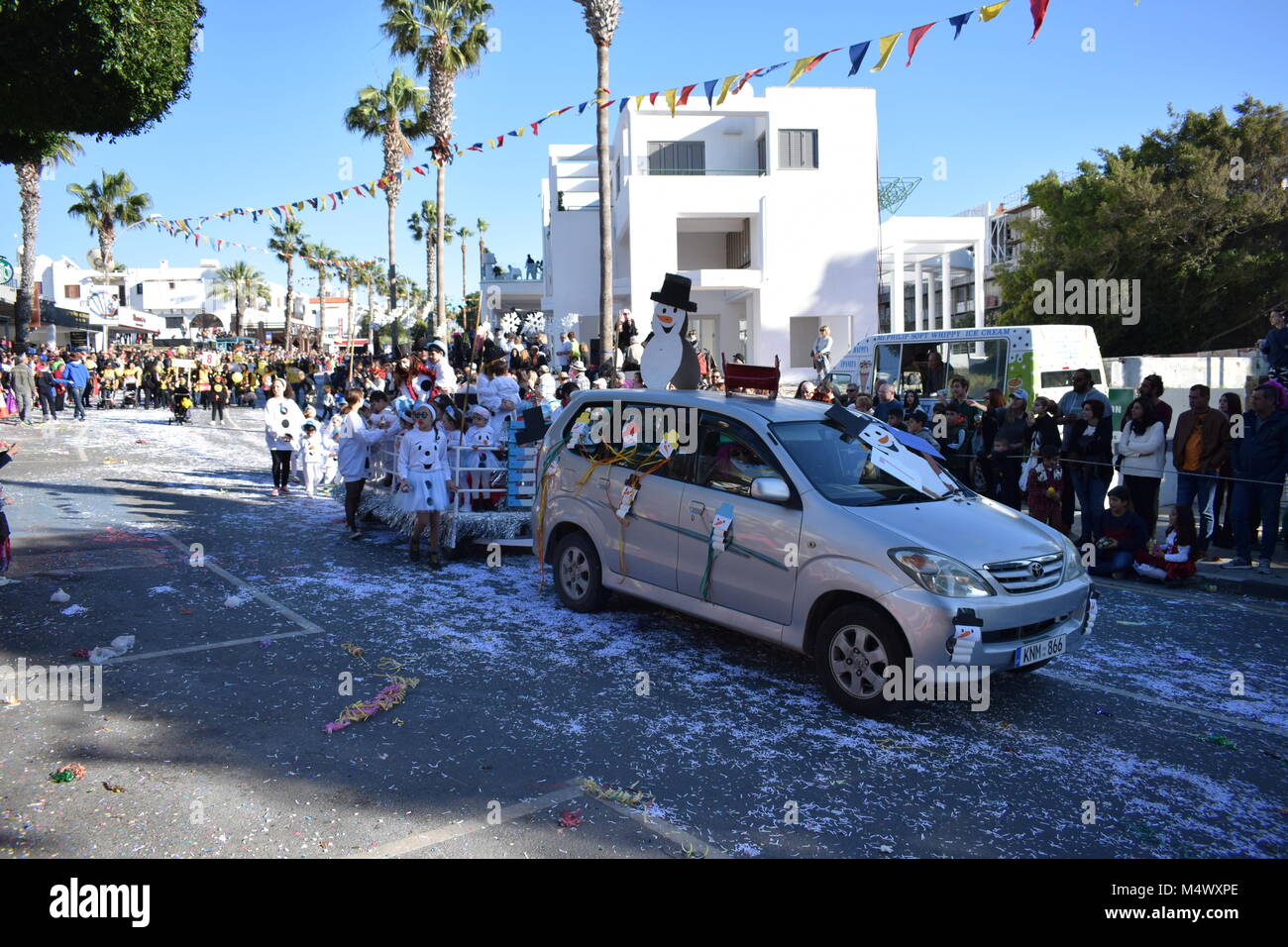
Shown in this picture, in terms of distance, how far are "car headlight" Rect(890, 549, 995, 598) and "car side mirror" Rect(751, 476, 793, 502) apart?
86 centimetres

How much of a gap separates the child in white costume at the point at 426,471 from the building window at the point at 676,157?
24270mm

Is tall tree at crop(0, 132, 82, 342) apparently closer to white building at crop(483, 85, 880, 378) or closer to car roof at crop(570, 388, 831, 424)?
white building at crop(483, 85, 880, 378)

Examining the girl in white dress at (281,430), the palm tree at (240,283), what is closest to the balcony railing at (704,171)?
the girl in white dress at (281,430)

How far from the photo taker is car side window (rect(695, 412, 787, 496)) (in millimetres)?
6078

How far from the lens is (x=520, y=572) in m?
9.22

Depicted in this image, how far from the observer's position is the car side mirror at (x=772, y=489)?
575 centimetres

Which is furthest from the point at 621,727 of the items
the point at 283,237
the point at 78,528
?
the point at 283,237

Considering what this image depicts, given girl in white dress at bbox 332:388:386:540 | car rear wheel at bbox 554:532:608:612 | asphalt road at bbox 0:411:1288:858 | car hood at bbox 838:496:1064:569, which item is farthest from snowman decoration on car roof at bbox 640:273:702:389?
girl in white dress at bbox 332:388:386:540

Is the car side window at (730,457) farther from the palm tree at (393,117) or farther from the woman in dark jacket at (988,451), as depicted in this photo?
the palm tree at (393,117)

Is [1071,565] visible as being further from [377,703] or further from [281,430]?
[281,430]

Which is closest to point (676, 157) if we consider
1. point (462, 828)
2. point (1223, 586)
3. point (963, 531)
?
point (1223, 586)

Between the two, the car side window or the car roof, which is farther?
the car roof

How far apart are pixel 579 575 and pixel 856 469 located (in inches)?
98.8
